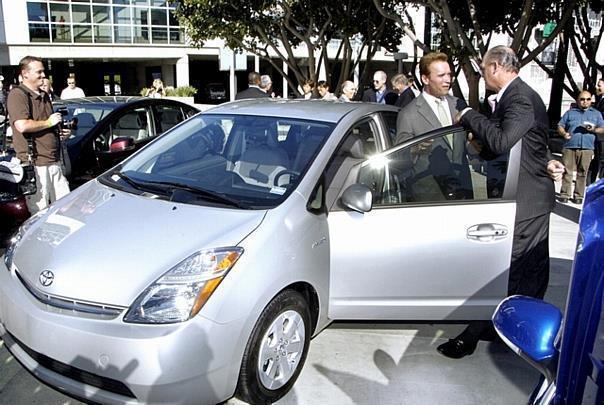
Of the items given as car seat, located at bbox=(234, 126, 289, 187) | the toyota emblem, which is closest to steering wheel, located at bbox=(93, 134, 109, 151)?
car seat, located at bbox=(234, 126, 289, 187)

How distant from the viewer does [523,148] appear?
3123 millimetres

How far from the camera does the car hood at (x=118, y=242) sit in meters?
2.54

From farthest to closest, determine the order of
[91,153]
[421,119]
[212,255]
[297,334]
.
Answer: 1. [91,153]
2. [421,119]
3. [297,334]
4. [212,255]

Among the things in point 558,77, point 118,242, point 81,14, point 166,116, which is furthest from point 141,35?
point 118,242

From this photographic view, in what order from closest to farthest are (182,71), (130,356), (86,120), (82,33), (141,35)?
(130,356), (86,120), (82,33), (141,35), (182,71)

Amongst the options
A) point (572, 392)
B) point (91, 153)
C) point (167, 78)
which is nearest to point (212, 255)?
point (572, 392)

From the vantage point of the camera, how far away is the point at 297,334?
294 cm

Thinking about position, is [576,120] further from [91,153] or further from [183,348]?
[183,348]

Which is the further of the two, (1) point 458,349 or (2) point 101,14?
(2) point 101,14

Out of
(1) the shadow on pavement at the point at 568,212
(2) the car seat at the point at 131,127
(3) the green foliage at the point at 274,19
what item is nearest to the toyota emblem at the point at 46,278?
(2) the car seat at the point at 131,127

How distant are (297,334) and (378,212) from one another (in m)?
0.82

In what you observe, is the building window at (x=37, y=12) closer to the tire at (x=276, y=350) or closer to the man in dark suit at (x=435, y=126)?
the man in dark suit at (x=435, y=126)

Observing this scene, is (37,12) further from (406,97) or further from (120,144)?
(406,97)

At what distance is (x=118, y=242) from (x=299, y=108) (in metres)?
1.66
